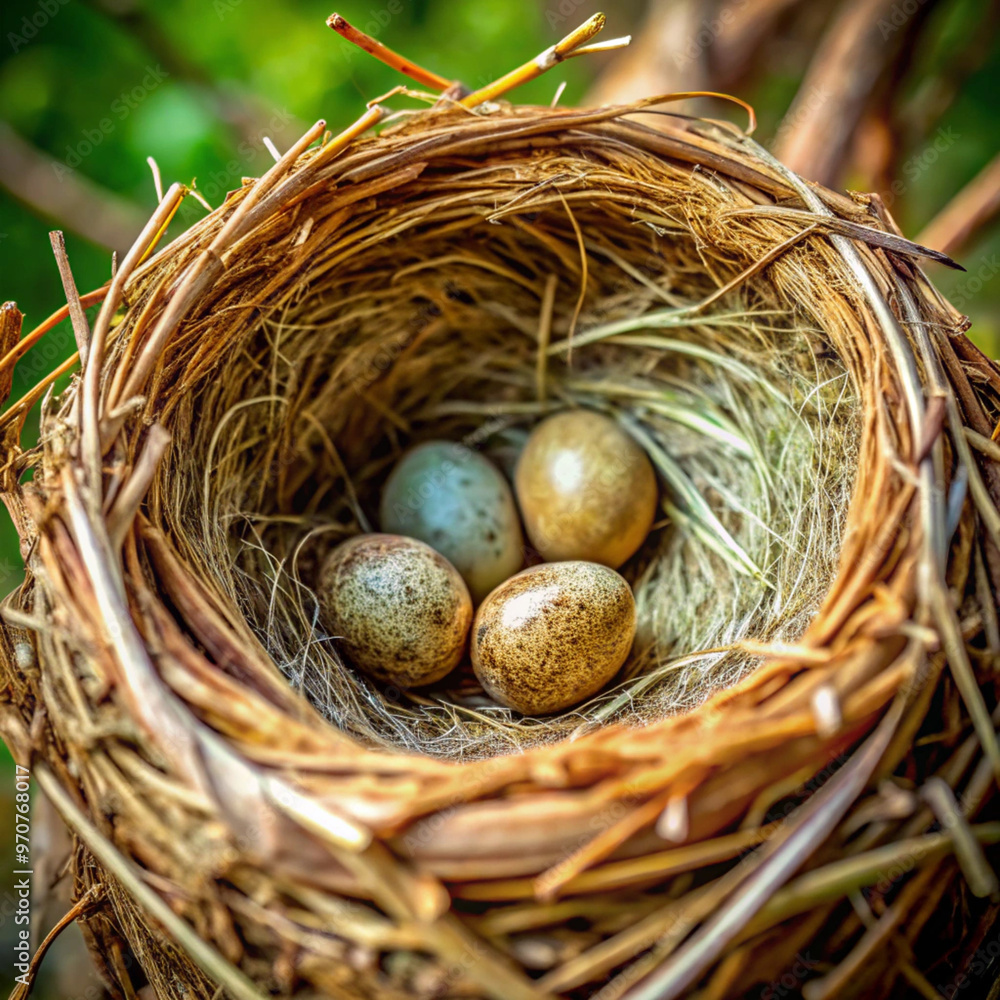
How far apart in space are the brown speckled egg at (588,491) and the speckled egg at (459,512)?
0.05 meters

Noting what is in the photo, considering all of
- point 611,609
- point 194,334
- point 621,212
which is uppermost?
point 194,334

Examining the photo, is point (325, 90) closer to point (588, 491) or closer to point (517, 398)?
point (517, 398)

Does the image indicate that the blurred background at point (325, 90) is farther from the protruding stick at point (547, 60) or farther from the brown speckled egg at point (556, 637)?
the brown speckled egg at point (556, 637)

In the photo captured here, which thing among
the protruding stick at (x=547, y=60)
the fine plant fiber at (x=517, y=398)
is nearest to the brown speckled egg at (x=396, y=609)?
the fine plant fiber at (x=517, y=398)

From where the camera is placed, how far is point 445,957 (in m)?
0.65

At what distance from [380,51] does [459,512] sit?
64 cm

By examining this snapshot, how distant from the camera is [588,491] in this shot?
1259mm

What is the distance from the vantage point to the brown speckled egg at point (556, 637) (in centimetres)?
110

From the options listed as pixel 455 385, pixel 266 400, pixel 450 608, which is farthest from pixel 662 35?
pixel 450 608

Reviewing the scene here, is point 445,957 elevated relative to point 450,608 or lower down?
lower down

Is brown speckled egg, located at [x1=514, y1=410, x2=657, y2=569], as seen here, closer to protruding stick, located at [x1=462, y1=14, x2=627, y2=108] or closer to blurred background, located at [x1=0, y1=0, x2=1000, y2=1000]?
protruding stick, located at [x1=462, y1=14, x2=627, y2=108]

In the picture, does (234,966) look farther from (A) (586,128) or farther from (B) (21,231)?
(B) (21,231)

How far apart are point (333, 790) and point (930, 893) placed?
0.53 metres

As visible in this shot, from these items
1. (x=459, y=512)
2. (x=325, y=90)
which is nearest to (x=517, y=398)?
(x=459, y=512)
